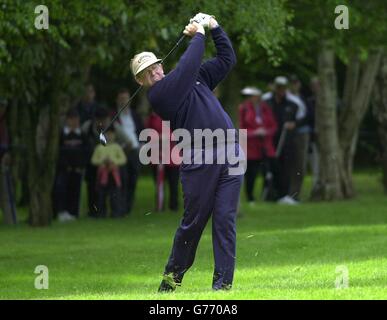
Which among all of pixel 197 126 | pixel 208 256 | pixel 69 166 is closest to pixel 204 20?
pixel 197 126

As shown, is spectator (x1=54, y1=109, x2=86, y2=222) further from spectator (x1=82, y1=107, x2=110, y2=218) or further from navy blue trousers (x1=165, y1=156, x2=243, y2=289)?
navy blue trousers (x1=165, y1=156, x2=243, y2=289)

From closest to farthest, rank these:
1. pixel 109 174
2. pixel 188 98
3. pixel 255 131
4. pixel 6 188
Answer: pixel 188 98, pixel 6 188, pixel 109 174, pixel 255 131

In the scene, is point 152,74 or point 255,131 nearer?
point 152,74

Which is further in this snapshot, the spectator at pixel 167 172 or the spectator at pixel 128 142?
the spectator at pixel 167 172

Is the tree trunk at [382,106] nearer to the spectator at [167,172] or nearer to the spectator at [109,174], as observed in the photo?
the spectator at [167,172]

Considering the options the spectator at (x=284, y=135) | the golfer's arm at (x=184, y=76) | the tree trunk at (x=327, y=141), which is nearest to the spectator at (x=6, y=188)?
the spectator at (x=284, y=135)

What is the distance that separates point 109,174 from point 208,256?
24.0ft

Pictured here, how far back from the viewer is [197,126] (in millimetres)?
11367

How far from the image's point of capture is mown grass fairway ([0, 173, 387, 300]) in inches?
474

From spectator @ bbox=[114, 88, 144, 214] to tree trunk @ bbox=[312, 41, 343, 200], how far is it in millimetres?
4272

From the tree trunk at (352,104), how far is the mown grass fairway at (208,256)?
3241 millimetres

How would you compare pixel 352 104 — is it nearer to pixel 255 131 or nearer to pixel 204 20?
pixel 255 131

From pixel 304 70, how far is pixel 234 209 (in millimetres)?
20386

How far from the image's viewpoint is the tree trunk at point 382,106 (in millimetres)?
28734
